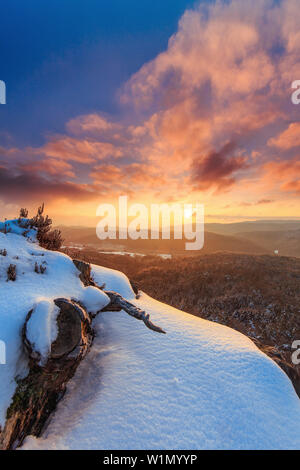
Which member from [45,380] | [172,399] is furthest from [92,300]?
[172,399]

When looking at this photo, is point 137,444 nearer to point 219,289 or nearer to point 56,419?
point 56,419

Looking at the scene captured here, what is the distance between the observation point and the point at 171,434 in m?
2.56

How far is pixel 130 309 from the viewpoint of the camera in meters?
4.98

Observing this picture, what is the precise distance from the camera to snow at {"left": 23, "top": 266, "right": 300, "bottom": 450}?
2533mm

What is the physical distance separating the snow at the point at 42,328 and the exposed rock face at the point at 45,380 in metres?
0.07

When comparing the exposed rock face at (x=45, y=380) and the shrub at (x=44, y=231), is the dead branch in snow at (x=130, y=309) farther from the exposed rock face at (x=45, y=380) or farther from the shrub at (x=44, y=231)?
the shrub at (x=44, y=231)

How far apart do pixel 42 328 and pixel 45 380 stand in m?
0.85

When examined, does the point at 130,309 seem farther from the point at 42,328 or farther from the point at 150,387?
the point at 42,328

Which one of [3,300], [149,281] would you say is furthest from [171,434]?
[149,281]

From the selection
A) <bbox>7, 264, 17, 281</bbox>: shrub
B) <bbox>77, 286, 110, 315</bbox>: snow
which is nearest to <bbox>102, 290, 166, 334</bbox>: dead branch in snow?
<bbox>77, 286, 110, 315</bbox>: snow

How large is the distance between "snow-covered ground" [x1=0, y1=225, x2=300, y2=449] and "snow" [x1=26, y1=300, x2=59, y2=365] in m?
0.03
